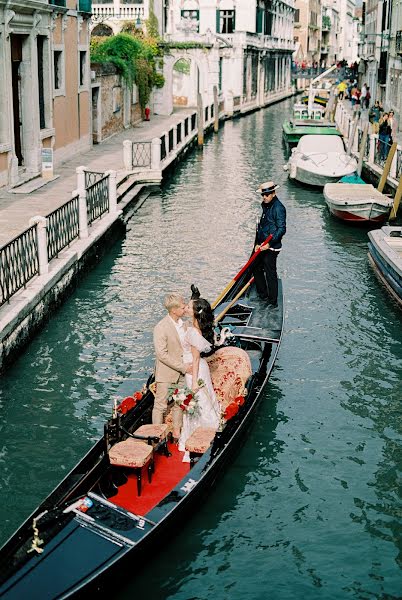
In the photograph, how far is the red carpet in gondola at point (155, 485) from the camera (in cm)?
546

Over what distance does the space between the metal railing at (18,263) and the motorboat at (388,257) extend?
4767mm

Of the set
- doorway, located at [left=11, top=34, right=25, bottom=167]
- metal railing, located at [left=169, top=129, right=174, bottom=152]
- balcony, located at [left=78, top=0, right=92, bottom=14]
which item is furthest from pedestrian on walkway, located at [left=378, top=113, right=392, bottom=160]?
doorway, located at [left=11, top=34, right=25, bottom=167]

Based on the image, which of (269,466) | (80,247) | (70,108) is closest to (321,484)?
(269,466)

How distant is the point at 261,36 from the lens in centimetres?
4853

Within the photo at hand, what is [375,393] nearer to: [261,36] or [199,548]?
[199,548]

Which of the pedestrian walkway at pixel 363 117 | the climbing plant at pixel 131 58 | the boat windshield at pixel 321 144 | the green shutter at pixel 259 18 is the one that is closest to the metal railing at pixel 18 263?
the boat windshield at pixel 321 144

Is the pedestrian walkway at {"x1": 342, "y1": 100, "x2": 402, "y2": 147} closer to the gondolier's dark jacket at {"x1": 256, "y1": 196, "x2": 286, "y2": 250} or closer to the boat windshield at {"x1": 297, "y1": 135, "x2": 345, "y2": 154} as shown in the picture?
the boat windshield at {"x1": 297, "y1": 135, "x2": 345, "y2": 154}

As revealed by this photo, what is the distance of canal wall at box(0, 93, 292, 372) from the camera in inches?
341

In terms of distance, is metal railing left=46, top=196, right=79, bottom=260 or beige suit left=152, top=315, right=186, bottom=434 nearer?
beige suit left=152, top=315, right=186, bottom=434

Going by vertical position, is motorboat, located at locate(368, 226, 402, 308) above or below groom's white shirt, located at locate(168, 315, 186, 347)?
below

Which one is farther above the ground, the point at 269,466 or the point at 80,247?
the point at 80,247

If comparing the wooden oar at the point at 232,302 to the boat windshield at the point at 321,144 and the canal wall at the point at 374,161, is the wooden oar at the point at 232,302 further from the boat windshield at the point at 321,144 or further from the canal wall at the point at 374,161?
the boat windshield at the point at 321,144

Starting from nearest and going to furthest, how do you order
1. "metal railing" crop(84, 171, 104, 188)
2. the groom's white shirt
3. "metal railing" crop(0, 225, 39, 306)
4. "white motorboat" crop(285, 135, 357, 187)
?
the groom's white shirt, "metal railing" crop(0, 225, 39, 306), "metal railing" crop(84, 171, 104, 188), "white motorboat" crop(285, 135, 357, 187)

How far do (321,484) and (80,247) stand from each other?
20.5 feet
